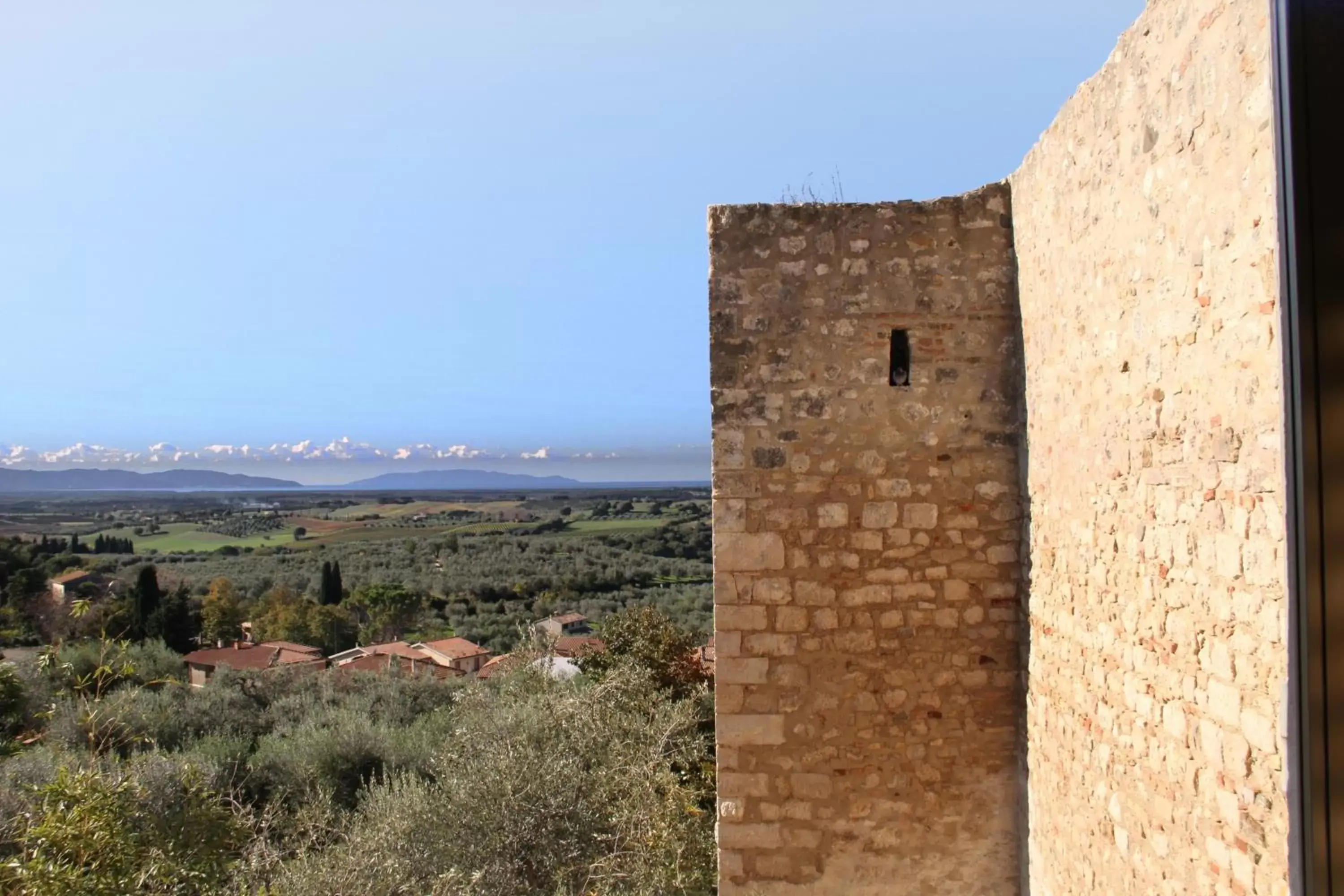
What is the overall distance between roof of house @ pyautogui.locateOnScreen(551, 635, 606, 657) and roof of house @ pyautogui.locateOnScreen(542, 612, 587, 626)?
86.9 inches

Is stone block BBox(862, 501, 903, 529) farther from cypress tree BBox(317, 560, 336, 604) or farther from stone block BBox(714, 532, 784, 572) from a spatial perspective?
cypress tree BBox(317, 560, 336, 604)

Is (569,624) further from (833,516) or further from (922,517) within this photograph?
(922,517)

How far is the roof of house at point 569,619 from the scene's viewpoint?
66.3ft

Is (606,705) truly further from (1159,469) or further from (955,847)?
(1159,469)

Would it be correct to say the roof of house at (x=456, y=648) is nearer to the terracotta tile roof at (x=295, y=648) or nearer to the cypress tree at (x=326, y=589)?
the terracotta tile roof at (x=295, y=648)

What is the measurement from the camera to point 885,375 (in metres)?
3.99

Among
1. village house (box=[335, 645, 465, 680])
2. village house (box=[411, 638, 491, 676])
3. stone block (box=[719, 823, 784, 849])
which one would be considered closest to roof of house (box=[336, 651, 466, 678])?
village house (box=[335, 645, 465, 680])

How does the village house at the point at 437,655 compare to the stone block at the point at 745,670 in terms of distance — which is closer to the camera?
the stone block at the point at 745,670

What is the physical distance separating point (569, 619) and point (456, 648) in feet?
13.1

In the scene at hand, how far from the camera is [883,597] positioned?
394cm

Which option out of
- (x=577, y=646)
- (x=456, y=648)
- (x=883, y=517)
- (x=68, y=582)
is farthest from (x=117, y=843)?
(x=68, y=582)

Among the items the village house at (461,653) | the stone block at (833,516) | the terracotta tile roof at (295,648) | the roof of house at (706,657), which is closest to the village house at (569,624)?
the village house at (461,653)

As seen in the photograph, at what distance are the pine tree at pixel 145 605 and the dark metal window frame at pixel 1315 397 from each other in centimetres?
2012

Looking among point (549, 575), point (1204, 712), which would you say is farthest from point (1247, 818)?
point (549, 575)
